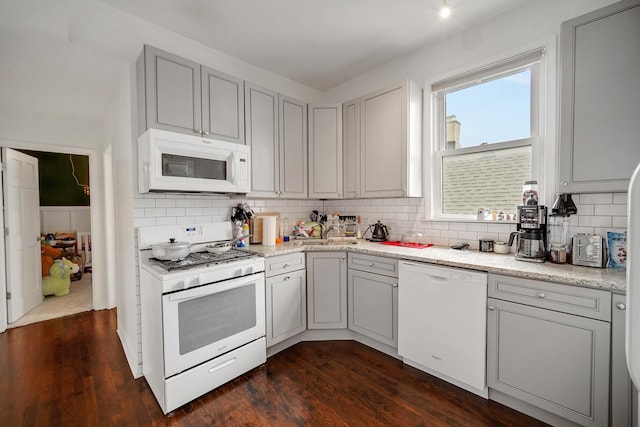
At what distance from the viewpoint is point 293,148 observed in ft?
9.82

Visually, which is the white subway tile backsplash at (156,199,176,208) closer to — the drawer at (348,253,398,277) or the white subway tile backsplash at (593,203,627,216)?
the drawer at (348,253,398,277)

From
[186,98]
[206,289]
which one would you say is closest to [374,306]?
[206,289]

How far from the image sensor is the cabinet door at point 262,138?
2.63 meters

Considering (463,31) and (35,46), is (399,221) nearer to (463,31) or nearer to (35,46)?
(463,31)

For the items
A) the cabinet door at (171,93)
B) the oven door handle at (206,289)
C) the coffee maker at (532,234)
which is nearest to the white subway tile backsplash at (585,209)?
the coffee maker at (532,234)

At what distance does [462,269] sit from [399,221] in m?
1.12

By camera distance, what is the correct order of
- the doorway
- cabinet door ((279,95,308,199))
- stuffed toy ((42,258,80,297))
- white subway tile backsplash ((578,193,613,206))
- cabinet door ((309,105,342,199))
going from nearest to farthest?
1. white subway tile backsplash ((578,193,613,206))
2. cabinet door ((279,95,308,199))
3. cabinet door ((309,105,342,199))
4. stuffed toy ((42,258,80,297))
5. the doorway

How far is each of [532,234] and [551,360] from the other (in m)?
0.77

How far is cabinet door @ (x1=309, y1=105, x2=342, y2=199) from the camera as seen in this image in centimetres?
310

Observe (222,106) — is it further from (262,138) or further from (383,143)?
(383,143)

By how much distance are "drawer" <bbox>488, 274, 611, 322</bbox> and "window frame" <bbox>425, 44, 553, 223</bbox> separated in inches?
33.1

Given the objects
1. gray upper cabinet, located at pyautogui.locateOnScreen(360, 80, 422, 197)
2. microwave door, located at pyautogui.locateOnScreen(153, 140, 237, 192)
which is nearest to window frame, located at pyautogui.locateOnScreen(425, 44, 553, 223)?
gray upper cabinet, located at pyautogui.locateOnScreen(360, 80, 422, 197)

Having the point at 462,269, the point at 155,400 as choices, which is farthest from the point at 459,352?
the point at 155,400

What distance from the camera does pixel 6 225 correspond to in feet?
10.2
